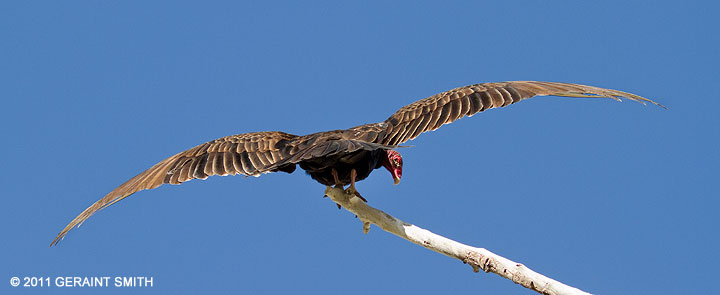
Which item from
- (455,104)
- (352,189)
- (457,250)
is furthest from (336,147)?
(455,104)

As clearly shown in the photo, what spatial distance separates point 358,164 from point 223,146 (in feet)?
4.54

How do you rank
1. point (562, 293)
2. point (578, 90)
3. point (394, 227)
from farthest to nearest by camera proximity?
point (578, 90) → point (394, 227) → point (562, 293)

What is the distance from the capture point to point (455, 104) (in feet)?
26.4

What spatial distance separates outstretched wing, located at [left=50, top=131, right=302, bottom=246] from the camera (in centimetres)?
745

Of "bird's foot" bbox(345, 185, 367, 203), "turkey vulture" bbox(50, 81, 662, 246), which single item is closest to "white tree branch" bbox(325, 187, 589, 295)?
"bird's foot" bbox(345, 185, 367, 203)

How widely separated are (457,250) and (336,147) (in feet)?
4.27

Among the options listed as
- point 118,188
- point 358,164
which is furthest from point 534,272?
point 118,188

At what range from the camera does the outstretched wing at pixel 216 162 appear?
293 inches

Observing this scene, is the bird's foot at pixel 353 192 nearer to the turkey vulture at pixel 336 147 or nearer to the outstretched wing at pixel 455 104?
the turkey vulture at pixel 336 147

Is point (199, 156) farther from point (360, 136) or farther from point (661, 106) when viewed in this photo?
point (661, 106)

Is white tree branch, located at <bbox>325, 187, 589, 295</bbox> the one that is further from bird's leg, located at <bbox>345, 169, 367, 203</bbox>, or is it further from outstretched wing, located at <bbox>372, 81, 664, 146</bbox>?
outstretched wing, located at <bbox>372, 81, 664, 146</bbox>

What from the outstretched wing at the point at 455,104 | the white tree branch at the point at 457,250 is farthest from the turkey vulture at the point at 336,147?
the white tree branch at the point at 457,250

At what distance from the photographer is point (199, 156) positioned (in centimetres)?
793

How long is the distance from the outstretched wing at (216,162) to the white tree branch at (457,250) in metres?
0.72
